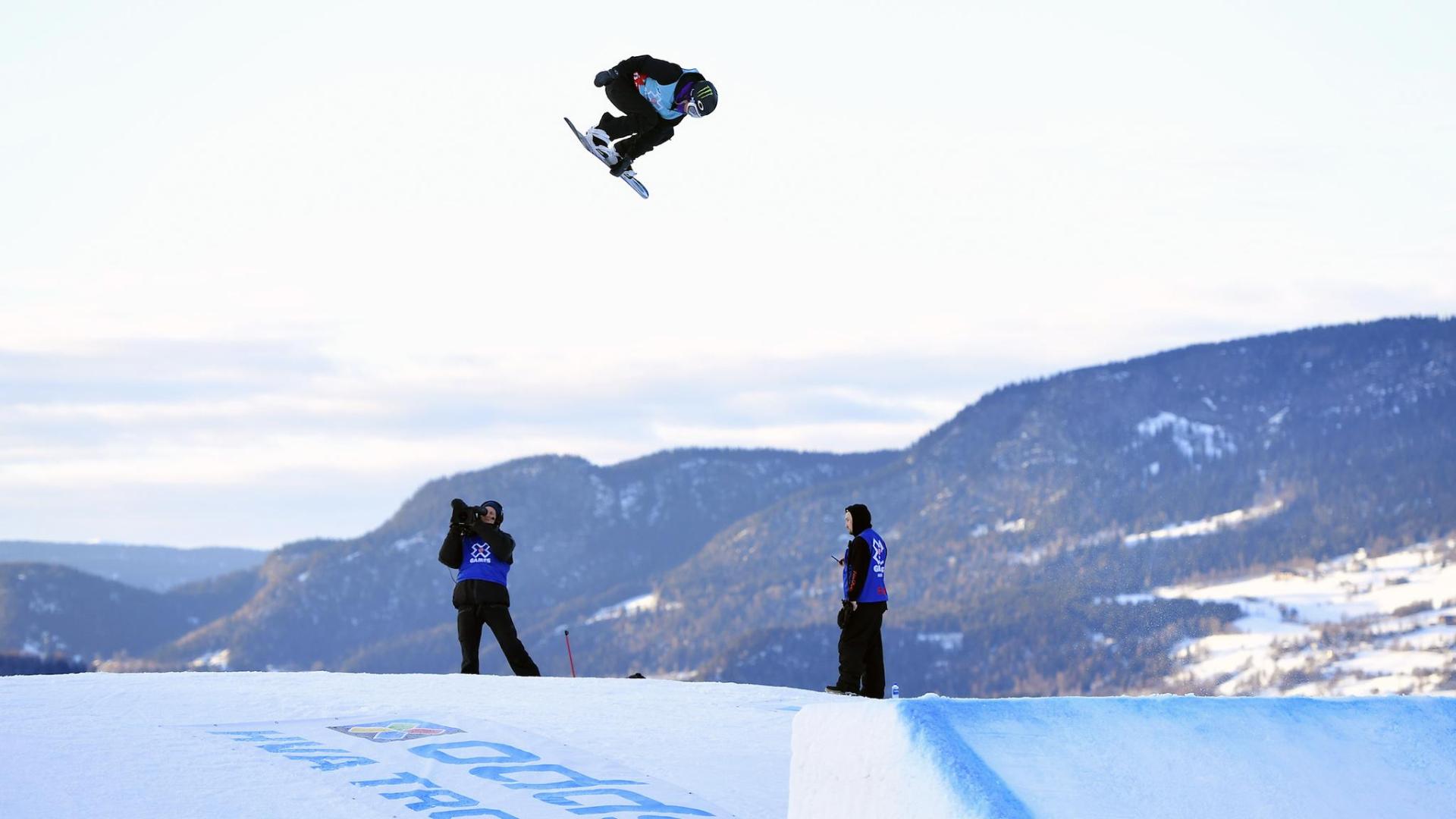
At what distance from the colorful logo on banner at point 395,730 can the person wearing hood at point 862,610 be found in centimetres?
383

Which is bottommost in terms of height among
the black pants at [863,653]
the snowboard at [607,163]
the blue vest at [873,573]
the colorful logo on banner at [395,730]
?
the colorful logo on banner at [395,730]

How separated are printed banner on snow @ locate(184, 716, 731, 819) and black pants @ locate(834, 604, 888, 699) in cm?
379

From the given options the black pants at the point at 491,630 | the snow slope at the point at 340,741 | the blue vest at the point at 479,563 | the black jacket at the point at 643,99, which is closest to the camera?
the snow slope at the point at 340,741

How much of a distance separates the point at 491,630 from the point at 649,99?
193 inches

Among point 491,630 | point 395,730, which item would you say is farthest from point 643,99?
point 395,730

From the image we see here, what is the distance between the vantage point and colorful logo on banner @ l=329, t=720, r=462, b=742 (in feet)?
33.4

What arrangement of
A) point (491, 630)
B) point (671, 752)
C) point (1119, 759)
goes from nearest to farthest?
point (1119, 759)
point (671, 752)
point (491, 630)

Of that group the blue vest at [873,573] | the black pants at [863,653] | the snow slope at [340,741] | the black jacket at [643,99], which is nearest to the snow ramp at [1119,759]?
the snow slope at [340,741]

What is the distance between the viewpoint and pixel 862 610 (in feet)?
43.8

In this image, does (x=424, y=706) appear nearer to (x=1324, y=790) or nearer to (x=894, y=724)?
(x=894, y=724)

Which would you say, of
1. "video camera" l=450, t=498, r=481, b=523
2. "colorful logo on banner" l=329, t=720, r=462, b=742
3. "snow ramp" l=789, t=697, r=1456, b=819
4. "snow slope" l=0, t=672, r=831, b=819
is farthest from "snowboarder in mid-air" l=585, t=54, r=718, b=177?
Result: "snow ramp" l=789, t=697, r=1456, b=819

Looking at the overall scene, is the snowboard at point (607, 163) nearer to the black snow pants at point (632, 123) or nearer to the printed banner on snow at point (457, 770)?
the black snow pants at point (632, 123)

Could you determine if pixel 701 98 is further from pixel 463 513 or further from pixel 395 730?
pixel 395 730

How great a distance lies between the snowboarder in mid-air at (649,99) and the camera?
1305cm
